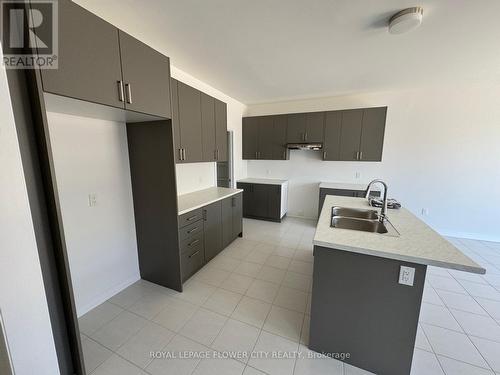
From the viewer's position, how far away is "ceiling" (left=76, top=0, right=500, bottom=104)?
62.6 inches

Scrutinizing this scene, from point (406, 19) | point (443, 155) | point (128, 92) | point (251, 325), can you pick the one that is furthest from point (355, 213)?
point (443, 155)

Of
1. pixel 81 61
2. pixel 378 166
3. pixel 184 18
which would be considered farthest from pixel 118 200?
pixel 378 166

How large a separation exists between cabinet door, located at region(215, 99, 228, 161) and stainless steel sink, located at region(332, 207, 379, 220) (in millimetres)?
1867

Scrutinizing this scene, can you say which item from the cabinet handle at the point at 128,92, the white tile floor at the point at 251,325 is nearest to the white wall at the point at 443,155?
the white tile floor at the point at 251,325

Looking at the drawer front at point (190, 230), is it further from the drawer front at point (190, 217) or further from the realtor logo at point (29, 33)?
the realtor logo at point (29, 33)

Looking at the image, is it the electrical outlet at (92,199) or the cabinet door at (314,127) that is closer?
the electrical outlet at (92,199)

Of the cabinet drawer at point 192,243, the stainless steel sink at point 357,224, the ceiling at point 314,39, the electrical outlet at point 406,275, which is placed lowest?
the cabinet drawer at point 192,243

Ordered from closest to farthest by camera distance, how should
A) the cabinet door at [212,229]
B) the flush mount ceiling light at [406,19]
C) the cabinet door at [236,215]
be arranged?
the flush mount ceiling light at [406,19] → the cabinet door at [212,229] → the cabinet door at [236,215]

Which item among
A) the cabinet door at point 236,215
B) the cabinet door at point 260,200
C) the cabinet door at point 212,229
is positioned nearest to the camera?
the cabinet door at point 212,229

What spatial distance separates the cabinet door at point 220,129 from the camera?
303cm

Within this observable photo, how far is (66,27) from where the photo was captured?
1142mm

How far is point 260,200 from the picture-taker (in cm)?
448

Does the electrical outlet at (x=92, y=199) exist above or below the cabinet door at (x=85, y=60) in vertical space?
below

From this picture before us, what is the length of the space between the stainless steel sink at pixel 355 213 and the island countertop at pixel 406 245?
0.94ft
